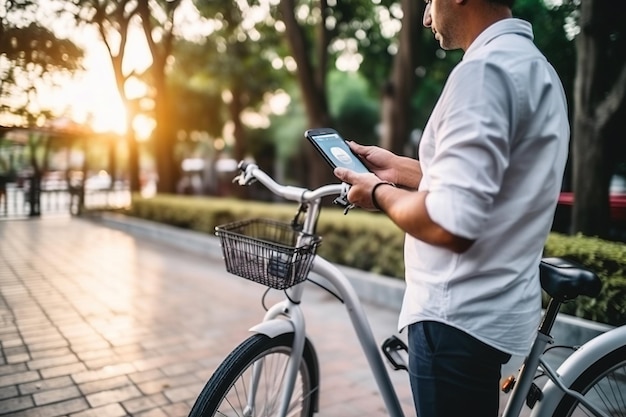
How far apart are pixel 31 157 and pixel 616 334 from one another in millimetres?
4795

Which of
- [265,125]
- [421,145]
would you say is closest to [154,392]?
[421,145]

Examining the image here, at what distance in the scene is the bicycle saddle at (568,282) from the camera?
4.89ft

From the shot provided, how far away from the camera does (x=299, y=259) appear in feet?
5.62

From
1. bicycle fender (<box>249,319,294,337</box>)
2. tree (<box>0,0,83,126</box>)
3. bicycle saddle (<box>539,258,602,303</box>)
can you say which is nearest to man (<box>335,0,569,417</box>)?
bicycle saddle (<box>539,258,602,303</box>)

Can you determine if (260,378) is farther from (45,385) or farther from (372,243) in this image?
(372,243)

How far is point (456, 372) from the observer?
132cm

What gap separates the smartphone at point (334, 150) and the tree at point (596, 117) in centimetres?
352

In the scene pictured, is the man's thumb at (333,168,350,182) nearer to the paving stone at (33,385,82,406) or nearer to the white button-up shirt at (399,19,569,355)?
the white button-up shirt at (399,19,569,355)

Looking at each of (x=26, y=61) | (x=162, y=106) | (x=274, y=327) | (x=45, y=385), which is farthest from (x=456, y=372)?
(x=162, y=106)

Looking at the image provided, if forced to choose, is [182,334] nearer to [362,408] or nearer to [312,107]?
[362,408]

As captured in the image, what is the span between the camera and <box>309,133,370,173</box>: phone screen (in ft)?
5.17

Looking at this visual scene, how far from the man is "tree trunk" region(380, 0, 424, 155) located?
648 cm

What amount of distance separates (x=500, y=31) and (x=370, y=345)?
1.24m

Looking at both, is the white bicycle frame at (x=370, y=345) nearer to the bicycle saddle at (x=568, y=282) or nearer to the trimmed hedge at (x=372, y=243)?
the bicycle saddle at (x=568, y=282)
